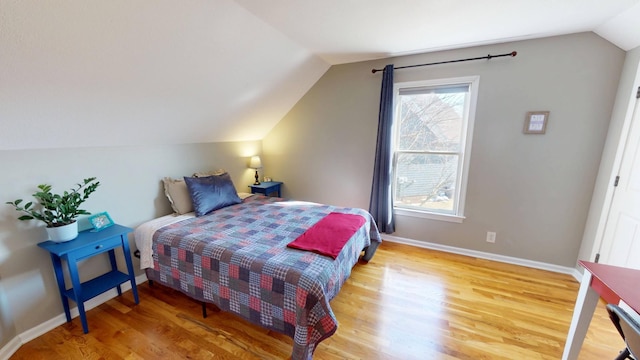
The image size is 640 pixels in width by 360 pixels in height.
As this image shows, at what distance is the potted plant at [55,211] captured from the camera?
158 cm

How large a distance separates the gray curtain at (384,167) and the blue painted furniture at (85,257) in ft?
8.35

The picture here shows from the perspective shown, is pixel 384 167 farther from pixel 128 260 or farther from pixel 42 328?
pixel 42 328

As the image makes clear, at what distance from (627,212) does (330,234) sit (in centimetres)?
239

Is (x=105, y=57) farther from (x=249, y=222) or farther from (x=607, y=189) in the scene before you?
(x=607, y=189)

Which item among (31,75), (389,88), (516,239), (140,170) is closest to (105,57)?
(31,75)

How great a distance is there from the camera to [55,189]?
1.75 metres

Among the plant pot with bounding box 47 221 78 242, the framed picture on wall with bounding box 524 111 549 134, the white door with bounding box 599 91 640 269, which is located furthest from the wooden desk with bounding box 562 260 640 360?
the plant pot with bounding box 47 221 78 242

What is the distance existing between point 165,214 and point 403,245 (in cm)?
280

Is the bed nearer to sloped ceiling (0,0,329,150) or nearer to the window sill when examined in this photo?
the window sill

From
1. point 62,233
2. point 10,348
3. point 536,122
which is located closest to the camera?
point 10,348

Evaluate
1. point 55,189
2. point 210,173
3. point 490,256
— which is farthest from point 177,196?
point 490,256

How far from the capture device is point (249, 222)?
2.23 meters

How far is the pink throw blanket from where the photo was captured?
1.73 meters

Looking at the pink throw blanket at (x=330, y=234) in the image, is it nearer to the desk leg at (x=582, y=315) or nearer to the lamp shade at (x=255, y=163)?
the desk leg at (x=582, y=315)
